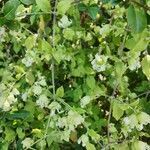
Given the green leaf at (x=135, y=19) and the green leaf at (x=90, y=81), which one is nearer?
the green leaf at (x=135, y=19)

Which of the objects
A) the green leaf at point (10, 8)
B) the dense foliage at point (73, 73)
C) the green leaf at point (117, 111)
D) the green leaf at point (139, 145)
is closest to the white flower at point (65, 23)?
the dense foliage at point (73, 73)

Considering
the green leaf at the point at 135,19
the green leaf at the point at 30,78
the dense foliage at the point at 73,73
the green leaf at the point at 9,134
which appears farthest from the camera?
the green leaf at the point at 9,134

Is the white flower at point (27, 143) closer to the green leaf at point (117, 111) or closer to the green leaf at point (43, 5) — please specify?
the green leaf at point (117, 111)

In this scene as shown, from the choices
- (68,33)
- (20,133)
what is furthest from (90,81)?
(20,133)

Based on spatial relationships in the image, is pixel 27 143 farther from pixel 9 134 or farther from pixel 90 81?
pixel 90 81

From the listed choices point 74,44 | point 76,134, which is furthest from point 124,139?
point 74,44

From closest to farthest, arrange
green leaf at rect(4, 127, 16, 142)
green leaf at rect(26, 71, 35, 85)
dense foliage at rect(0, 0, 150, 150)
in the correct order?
dense foliage at rect(0, 0, 150, 150), green leaf at rect(26, 71, 35, 85), green leaf at rect(4, 127, 16, 142)

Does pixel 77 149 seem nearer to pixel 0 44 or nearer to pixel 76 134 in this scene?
pixel 76 134

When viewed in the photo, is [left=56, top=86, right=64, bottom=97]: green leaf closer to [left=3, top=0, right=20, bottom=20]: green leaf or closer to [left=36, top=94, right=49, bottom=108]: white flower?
[left=36, top=94, right=49, bottom=108]: white flower

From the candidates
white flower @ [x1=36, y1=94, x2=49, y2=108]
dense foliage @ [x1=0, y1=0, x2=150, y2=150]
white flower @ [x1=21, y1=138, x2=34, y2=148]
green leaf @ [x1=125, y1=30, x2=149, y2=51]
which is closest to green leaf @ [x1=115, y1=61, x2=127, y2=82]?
dense foliage @ [x1=0, y1=0, x2=150, y2=150]
